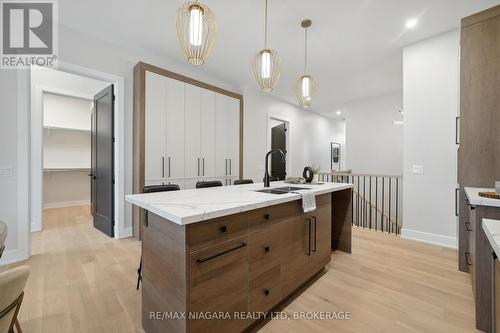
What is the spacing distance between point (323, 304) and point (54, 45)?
4142mm

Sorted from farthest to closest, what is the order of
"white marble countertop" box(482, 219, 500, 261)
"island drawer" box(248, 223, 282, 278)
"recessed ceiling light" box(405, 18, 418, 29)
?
"recessed ceiling light" box(405, 18, 418, 29) → "island drawer" box(248, 223, 282, 278) → "white marble countertop" box(482, 219, 500, 261)

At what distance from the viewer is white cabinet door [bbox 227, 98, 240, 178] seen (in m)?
4.38

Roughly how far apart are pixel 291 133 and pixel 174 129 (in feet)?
12.0

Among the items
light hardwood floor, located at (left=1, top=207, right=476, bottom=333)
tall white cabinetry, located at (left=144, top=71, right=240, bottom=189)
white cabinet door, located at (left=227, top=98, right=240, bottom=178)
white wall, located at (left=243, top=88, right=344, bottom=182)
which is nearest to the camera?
light hardwood floor, located at (left=1, top=207, right=476, bottom=333)

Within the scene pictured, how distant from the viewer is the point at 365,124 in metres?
5.93

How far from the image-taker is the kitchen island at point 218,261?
1089mm

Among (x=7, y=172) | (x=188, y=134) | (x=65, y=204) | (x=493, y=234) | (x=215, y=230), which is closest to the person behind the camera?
(x=493, y=234)

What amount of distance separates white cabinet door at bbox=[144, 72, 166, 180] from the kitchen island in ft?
6.32

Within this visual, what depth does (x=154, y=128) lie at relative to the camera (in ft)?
10.6

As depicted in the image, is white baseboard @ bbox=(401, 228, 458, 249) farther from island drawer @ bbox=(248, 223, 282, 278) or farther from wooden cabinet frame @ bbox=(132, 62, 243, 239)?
wooden cabinet frame @ bbox=(132, 62, 243, 239)

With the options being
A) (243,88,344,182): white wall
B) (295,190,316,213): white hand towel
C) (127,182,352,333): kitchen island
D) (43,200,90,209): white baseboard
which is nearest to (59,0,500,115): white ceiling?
(243,88,344,182): white wall

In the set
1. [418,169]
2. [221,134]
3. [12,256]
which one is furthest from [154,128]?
[418,169]

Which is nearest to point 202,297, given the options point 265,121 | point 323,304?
point 323,304

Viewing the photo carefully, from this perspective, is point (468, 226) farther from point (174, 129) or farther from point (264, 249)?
point (174, 129)
